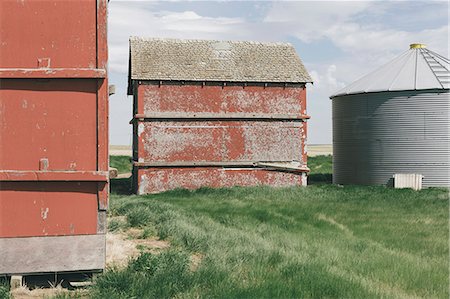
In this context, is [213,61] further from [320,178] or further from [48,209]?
[48,209]

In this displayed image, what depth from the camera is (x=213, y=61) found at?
22.7 metres

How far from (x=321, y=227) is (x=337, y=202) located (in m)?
5.31

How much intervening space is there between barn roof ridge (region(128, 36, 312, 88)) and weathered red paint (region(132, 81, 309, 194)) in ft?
1.36

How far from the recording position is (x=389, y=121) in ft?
74.6

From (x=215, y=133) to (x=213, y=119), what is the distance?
2.08ft

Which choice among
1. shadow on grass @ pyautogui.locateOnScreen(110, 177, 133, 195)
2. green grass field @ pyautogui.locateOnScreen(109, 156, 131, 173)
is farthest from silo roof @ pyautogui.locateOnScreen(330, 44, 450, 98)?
green grass field @ pyautogui.locateOnScreen(109, 156, 131, 173)

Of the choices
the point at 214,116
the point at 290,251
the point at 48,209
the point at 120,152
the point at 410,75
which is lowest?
the point at 290,251

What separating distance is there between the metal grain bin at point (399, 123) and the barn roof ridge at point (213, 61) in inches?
145

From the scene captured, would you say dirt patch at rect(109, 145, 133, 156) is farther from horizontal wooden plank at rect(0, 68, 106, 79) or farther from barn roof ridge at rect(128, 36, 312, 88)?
horizontal wooden plank at rect(0, 68, 106, 79)

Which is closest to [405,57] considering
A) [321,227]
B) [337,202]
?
[337,202]

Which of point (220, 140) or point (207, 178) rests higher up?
point (220, 140)

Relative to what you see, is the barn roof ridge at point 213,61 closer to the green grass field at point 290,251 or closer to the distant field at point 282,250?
the distant field at point 282,250

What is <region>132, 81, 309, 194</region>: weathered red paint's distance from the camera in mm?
21250

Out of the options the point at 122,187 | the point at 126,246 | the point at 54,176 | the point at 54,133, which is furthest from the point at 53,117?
the point at 122,187
